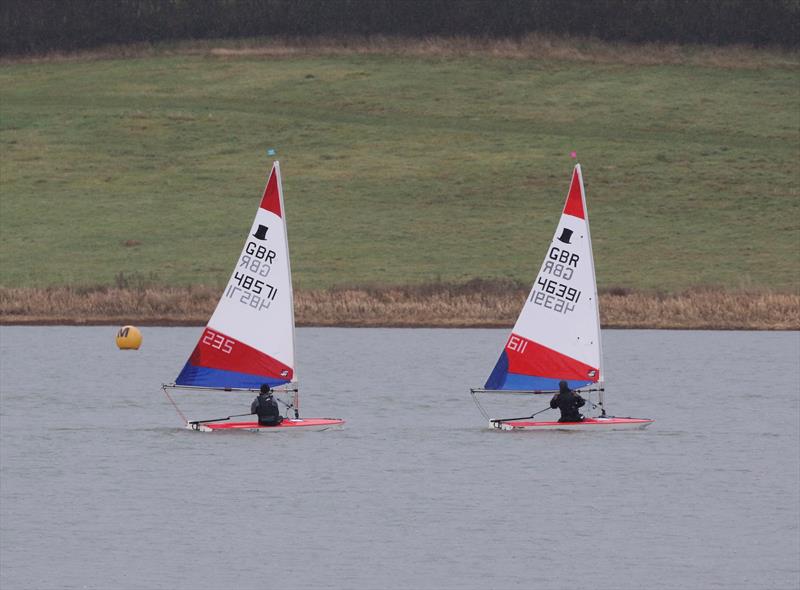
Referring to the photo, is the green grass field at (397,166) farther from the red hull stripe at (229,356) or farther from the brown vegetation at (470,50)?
the red hull stripe at (229,356)

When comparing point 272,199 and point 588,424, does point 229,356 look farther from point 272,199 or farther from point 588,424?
point 588,424

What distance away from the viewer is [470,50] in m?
135

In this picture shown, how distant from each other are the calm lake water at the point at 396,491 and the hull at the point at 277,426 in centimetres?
49

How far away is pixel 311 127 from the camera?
392 ft

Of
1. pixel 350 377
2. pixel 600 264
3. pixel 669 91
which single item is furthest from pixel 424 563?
pixel 669 91

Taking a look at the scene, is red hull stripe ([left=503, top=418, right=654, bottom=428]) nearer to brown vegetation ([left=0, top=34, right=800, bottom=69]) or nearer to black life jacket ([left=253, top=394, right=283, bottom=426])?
black life jacket ([left=253, top=394, right=283, bottom=426])

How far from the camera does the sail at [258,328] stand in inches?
1757

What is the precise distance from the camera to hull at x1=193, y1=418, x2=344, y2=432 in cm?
4400

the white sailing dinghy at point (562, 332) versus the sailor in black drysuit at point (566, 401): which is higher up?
the white sailing dinghy at point (562, 332)

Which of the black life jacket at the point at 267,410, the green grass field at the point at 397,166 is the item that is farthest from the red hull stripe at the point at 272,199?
the green grass field at the point at 397,166

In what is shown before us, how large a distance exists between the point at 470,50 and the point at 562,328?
302ft

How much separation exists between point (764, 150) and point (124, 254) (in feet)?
142

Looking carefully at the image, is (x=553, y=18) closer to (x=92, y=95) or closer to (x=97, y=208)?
(x=92, y=95)

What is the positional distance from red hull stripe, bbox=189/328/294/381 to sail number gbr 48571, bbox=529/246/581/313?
7.29 m
